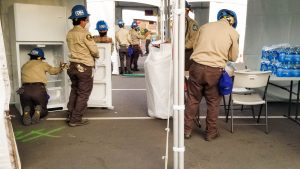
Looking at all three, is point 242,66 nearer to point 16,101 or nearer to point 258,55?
point 258,55

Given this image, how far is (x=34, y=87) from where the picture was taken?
204 inches

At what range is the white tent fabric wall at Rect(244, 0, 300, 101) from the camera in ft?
20.2

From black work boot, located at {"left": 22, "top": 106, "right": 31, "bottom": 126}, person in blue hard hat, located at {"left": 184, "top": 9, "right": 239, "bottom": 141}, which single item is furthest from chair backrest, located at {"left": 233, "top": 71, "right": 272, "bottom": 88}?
black work boot, located at {"left": 22, "top": 106, "right": 31, "bottom": 126}

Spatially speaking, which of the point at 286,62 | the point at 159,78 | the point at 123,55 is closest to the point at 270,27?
the point at 286,62

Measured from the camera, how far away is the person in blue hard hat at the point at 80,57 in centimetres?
483

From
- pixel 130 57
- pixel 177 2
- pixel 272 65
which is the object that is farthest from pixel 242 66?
pixel 130 57

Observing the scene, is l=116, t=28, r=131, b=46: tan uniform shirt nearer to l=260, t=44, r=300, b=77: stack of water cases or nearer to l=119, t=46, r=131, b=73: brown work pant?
l=119, t=46, r=131, b=73: brown work pant

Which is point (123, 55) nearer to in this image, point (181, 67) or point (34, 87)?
point (34, 87)

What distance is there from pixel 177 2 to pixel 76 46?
2423 millimetres

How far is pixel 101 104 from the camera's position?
604 centimetres

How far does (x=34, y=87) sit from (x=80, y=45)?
1122 mm

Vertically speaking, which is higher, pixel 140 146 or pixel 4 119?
pixel 4 119

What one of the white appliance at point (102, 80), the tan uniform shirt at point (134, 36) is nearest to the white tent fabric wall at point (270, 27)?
the white appliance at point (102, 80)

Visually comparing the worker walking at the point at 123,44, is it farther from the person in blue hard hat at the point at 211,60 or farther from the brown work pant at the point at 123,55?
the person in blue hard hat at the point at 211,60
